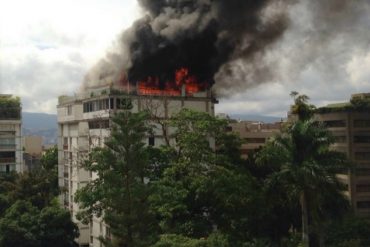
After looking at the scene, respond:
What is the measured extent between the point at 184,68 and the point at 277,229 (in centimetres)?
1600

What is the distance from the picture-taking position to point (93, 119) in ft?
140

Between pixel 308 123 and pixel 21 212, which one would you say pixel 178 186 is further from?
pixel 21 212

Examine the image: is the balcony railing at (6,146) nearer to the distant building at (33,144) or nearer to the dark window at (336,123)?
the dark window at (336,123)

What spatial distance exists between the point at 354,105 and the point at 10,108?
4141cm

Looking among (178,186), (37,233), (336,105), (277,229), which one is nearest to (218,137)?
(178,186)

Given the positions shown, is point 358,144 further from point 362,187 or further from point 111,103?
point 111,103

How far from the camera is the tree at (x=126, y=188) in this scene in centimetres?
2720

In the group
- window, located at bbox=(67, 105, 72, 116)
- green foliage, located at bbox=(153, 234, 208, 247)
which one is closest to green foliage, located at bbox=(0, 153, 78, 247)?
window, located at bbox=(67, 105, 72, 116)

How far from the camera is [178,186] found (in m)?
29.9

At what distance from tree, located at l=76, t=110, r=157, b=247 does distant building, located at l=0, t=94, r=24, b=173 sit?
37662 millimetres

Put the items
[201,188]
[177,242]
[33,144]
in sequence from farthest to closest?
[33,144] < [201,188] < [177,242]

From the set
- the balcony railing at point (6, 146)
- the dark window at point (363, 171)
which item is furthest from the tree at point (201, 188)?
the balcony railing at point (6, 146)

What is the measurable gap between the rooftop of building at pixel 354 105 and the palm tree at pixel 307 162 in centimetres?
3821

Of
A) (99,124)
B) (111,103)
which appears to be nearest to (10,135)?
(99,124)
